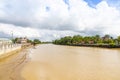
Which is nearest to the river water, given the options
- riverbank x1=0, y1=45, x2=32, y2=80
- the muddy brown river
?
the muddy brown river

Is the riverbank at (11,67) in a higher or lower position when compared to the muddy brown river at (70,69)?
higher

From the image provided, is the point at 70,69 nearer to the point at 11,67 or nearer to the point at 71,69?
the point at 71,69

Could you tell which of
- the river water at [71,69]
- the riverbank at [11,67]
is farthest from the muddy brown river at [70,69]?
the riverbank at [11,67]

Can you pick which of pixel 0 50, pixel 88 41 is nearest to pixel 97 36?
pixel 88 41

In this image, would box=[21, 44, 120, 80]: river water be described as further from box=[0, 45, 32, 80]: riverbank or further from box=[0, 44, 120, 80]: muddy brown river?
box=[0, 45, 32, 80]: riverbank

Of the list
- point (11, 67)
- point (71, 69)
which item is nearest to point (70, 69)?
point (71, 69)

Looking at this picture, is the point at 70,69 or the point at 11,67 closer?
the point at 70,69

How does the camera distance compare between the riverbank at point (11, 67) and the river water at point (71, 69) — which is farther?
A: the river water at point (71, 69)

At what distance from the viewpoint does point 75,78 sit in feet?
41.3

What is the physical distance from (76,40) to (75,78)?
13543cm

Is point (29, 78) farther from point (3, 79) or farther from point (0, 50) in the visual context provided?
point (0, 50)

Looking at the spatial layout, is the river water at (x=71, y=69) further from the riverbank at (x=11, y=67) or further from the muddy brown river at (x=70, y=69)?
the riverbank at (x=11, y=67)

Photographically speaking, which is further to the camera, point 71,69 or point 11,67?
point 11,67

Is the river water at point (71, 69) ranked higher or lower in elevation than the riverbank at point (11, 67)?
lower
